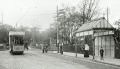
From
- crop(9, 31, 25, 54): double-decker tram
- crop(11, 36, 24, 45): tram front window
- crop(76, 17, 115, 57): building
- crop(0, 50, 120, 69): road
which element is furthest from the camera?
crop(11, 36, 24, 45): tram front window

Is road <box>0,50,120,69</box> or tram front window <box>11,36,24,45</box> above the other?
tram front window <box>11,36,24,45</box>

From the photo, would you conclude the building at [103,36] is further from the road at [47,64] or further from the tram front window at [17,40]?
the tram front window at [17,40]

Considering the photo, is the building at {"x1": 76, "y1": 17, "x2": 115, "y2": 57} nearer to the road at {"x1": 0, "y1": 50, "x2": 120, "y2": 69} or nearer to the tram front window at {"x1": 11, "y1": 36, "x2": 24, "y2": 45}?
the road at {"x1": 0, "y1": 50, "x2": 120, "y2": 69}

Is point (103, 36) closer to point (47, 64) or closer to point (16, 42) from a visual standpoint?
point (16, 42)

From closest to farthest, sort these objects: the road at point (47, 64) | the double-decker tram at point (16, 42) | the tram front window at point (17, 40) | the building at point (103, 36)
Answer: the road at point (47, 64)
the building at point (103, 36)
the double-decker tram at point (16, 42)
the tram front window at point (17, 40)

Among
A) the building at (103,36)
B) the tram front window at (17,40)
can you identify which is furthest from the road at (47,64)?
the tram front window at (17,40)

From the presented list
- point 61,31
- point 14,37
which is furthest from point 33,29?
point 14,37

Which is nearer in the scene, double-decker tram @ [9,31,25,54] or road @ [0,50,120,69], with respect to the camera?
road @ [0,50,120,69]

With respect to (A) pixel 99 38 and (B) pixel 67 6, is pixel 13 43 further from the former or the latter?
(B) pixel 67 6

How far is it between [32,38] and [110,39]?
8256cm

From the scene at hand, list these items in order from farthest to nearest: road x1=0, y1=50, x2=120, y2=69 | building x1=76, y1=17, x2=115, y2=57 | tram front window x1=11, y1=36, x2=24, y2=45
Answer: tram front window x1=11, y1=36, x2=24, y2=45
building x1=76, y1=17, x2=115, y2=57
road x1=0, y1=50, x2=120, y2=69

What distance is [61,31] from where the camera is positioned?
6378 cm

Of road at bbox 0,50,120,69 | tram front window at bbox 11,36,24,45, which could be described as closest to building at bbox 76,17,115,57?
road at bbox 0,50,120,69

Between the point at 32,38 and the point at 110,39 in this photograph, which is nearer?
the point at 110,39
